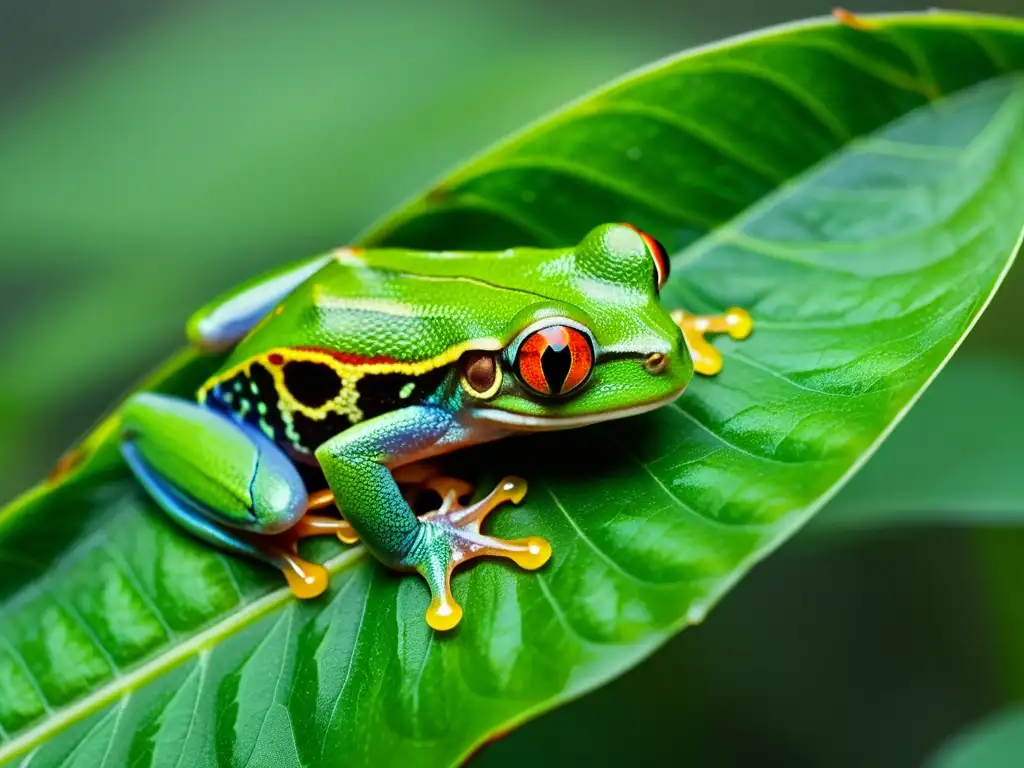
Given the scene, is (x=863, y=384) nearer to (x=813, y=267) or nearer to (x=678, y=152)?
(x=813, y=267)

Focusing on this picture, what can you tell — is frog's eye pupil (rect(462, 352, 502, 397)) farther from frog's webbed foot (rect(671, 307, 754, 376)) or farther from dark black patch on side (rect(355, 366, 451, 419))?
frog's webbed foot (rect(671, 307, 754, 376))

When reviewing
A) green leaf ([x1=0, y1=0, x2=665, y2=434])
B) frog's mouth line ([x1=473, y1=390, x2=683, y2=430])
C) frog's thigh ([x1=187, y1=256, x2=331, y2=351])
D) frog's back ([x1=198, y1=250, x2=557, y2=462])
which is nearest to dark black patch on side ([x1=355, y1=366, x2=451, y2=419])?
frog's back ([x1=198, y1=250, x2=557, y2=462])

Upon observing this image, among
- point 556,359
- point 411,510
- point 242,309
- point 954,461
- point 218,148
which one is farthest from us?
point 218,148

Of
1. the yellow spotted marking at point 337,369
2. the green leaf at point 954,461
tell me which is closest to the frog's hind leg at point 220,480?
the yellow spotted marking at point 337,369

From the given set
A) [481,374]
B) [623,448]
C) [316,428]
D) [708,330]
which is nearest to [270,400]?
[316,428]

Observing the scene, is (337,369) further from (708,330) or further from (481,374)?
(708,330)

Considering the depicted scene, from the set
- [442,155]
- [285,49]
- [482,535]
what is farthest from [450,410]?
[285,49]
